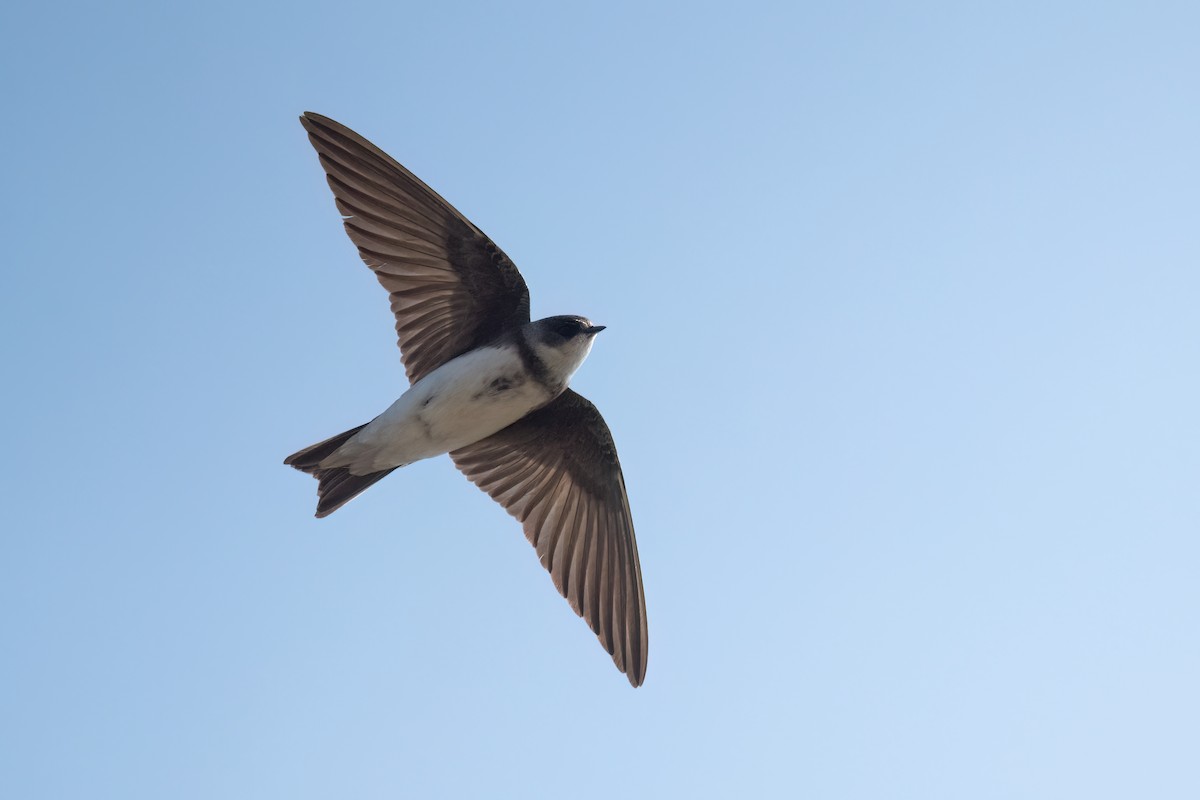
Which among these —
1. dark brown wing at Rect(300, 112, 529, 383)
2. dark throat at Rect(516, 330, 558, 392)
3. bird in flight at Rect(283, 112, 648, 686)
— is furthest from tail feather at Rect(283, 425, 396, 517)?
dark throat at Rect(516, 330, 558, 392)

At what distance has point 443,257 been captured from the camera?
22.8ft

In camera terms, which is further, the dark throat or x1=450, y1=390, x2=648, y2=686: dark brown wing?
x1=450, y1=390, x2=648, y2=686: dark brown wing

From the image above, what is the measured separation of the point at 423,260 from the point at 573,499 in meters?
1.68

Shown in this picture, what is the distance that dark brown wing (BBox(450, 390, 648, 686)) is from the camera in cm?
740

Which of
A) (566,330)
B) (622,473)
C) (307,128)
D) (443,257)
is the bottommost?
(622,473)

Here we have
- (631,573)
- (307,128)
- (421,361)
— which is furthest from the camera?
(631,573)

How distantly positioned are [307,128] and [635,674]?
130 inches

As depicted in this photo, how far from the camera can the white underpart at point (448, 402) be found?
6629mm

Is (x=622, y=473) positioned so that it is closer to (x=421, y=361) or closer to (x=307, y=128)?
(x=421, y=361)

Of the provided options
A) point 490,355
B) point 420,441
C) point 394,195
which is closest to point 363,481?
point 420,441

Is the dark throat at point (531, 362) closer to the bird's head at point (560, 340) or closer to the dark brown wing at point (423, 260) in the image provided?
the bird's head at point (560, 340)

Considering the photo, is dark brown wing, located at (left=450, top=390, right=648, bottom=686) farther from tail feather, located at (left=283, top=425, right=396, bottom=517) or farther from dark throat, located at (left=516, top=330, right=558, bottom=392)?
tail feather, located at (left=283, top=425, right=396, bottom=517)

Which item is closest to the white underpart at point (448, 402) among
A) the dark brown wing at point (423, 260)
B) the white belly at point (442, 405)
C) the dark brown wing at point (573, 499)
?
the white belly at point (442, 405)

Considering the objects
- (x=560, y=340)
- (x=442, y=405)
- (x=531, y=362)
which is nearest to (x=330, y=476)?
(x=442, y=405)
